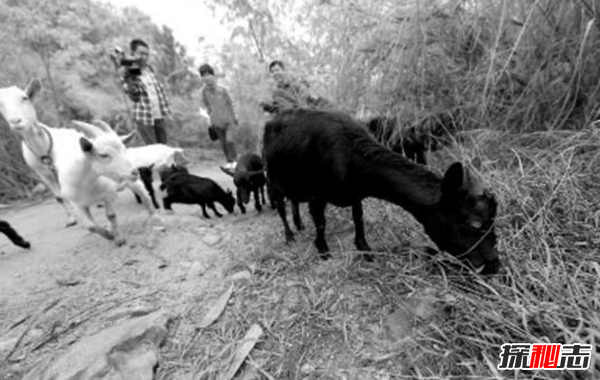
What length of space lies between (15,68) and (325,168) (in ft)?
41.6

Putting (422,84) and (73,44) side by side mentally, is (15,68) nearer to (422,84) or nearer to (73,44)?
(73,44)

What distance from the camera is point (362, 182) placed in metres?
2.68

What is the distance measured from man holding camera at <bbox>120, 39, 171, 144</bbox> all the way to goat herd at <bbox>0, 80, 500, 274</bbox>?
1.57m

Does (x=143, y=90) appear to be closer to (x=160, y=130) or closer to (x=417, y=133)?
(x=160, y=130)

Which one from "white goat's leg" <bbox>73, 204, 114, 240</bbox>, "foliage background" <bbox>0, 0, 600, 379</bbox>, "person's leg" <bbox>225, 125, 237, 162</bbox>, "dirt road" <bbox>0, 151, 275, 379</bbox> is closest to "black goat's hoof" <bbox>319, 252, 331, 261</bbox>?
"foliage background" <bbox>0, 0, 600, 379</bbox>

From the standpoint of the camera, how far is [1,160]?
933cm

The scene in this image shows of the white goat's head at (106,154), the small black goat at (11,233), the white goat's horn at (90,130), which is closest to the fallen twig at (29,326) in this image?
the white goat's head at (106,154)

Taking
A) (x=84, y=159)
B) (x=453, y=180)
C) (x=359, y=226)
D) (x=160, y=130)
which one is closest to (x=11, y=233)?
(x=84, y=159)

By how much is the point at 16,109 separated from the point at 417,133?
514 centimetres

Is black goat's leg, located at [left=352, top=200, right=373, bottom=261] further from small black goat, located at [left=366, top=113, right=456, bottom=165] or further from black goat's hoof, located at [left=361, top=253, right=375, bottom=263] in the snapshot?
small black goat, located at [left=366, top=113, right=456, bottom=165]

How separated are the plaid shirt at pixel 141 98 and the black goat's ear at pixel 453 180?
20.2ft

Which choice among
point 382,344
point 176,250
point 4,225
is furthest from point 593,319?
point 4,225

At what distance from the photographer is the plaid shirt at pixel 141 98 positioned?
6547 mm

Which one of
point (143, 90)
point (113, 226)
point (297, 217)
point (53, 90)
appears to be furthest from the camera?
point (53, 90)
